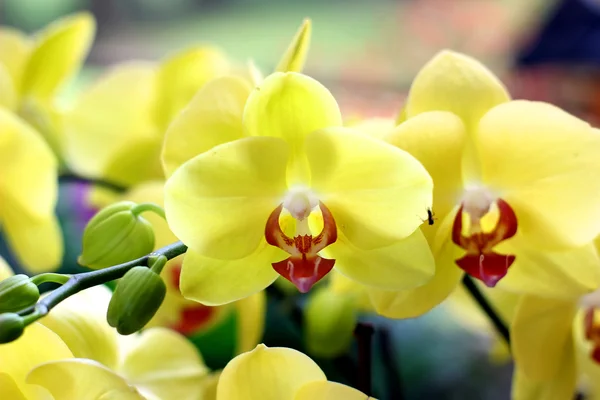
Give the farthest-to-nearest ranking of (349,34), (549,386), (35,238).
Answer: (349,34) < (35,238) < (549,386)

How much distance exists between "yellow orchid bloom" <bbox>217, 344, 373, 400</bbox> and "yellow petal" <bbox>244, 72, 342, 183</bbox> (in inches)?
5.2

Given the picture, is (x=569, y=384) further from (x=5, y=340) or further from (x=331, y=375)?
(x=5, y=340)

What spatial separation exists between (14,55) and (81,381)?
48cm

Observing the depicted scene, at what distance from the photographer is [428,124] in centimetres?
42

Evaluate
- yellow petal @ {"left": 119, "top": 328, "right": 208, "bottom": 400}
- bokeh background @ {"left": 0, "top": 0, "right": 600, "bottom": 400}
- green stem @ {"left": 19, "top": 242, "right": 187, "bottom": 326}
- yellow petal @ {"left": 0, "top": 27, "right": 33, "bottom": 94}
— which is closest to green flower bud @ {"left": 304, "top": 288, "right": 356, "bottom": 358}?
yellow petal @ {"left": 119, "top": 328, "right": 208, "bottom": 400}

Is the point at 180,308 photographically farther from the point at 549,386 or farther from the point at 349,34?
the point at 349,34

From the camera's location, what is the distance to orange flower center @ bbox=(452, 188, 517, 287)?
1.38 feet

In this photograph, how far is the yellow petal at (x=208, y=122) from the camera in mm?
443

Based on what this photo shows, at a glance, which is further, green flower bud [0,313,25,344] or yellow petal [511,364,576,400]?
yellow petal [511,364,576,400]

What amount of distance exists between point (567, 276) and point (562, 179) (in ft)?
0.24

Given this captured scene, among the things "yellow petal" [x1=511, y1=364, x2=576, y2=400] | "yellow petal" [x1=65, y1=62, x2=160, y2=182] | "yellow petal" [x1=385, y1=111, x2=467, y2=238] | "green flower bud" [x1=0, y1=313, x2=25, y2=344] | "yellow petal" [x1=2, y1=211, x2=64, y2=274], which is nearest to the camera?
"green flower bud" [x1=0, y1=313, x2=25, y2=344]

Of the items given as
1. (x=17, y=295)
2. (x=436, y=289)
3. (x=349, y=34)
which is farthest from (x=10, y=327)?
(x=349, y=34)

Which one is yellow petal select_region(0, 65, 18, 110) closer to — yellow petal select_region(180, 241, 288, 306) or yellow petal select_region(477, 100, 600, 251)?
yellow petal select_region(180, 241, 288, 306)

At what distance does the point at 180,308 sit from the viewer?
24.9 inches
